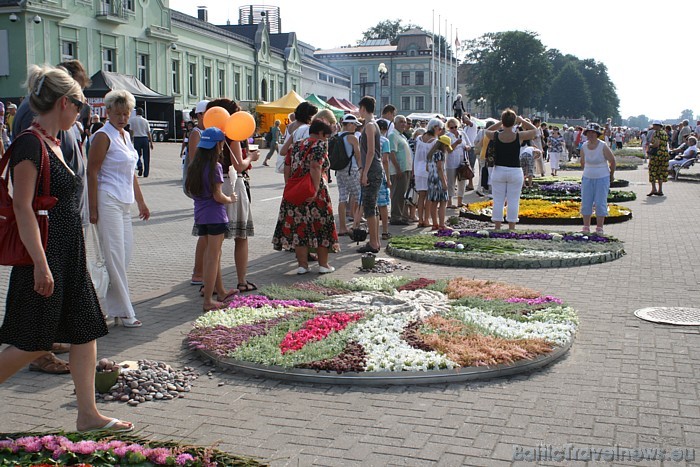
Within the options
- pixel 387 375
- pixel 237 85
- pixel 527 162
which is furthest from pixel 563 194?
pixel 237 85

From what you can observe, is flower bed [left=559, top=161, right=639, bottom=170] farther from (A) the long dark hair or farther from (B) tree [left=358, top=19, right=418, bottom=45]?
(B) tree [left=358, top=19, right=418, bottom=45]

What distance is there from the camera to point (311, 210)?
9.28 m

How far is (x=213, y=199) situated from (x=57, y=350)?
2046 mm

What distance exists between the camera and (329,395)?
17.2 feet

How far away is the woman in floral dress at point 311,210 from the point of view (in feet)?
29.7

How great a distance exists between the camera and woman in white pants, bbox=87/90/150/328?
6.69 meters

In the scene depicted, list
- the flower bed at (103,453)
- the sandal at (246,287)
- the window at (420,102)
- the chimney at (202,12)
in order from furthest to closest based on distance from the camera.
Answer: the window at (420,102), the chimney at (202,12), the sandal at (246,287), the flower bed at (103,453)

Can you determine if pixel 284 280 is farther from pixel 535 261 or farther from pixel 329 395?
pixel 329 395

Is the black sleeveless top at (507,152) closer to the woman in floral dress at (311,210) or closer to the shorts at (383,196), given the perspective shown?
the shorts at (383,196)

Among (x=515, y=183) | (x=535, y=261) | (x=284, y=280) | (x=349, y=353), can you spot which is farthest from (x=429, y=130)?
(x=349, y=353)

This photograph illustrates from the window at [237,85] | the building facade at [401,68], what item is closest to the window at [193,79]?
the window at [237,85]

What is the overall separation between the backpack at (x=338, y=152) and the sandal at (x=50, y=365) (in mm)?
6183

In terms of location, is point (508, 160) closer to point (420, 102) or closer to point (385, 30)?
point (420, 102)

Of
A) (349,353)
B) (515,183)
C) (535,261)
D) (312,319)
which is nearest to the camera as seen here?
(349,353)
